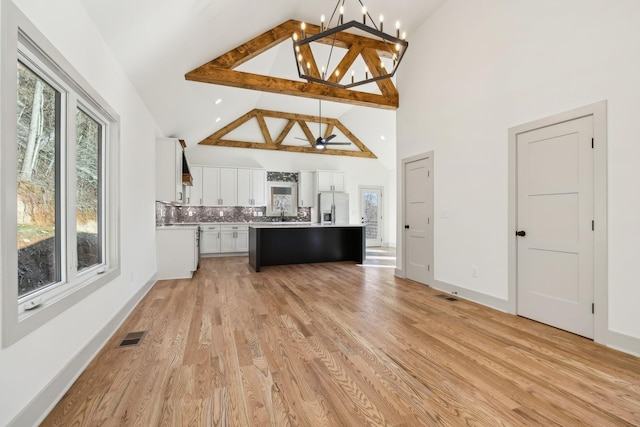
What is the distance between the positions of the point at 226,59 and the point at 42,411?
173 inches

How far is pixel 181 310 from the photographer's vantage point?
339 cm

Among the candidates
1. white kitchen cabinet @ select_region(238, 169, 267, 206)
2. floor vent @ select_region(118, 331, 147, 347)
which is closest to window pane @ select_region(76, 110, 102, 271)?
floor vent @ select_region(118, 331, 147, 347)

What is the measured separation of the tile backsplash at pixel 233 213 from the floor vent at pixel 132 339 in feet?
16.9

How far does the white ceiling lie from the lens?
8.30ft

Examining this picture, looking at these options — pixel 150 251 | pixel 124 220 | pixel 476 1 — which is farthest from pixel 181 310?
pixel 476 1

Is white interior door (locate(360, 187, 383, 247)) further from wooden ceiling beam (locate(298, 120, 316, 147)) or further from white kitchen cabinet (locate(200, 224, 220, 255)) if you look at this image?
white kitchen cabinet (locate(200, 224, 220, 255))

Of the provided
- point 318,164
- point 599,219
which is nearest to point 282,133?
point 318,164

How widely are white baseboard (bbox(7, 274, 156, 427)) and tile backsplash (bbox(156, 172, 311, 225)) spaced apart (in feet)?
17.3

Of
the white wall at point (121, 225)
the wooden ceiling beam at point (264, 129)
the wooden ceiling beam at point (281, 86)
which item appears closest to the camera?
the white wall at point (121, 225)

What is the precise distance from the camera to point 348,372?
6.71ft

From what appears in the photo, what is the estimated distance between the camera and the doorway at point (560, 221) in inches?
102

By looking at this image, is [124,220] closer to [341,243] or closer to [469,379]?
[469,379]

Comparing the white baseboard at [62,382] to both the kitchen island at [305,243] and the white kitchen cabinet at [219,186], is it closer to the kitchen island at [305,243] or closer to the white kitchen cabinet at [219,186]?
the kitchen island at [305,243]

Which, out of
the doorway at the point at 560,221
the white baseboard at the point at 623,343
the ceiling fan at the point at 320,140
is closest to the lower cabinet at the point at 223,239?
the ceiling fan at the point at 320,140
